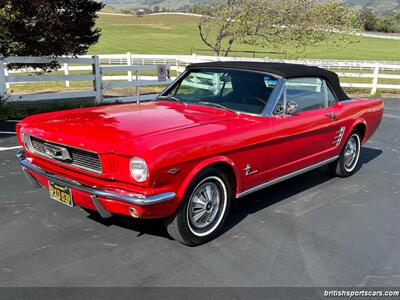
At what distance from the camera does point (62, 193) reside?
3980mm

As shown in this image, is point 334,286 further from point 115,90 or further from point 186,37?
point 186,37

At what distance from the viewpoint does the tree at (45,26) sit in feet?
34.0

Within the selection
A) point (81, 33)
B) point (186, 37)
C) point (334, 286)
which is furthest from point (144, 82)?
point (186, 37)

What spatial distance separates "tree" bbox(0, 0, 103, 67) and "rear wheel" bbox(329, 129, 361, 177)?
25.2 ft

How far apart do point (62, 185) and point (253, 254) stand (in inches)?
70.9

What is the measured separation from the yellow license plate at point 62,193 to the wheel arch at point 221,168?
3.21ft

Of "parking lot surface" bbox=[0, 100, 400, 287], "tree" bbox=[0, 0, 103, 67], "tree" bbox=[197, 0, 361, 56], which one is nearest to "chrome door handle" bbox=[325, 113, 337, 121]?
"parking lot surface" bbox=[0, 100, 400, 287]

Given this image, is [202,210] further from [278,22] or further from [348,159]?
[278,22]

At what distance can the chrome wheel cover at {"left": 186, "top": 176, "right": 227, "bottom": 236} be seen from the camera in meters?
4.03

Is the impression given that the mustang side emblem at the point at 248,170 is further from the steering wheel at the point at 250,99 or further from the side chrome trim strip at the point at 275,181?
the steering wheel at the point at 250,99

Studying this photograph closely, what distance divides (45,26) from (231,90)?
291 inches

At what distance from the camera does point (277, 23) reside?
1888cm

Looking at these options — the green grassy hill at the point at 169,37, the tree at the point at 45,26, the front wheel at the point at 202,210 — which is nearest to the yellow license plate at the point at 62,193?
the front wheel at the point at 202,210

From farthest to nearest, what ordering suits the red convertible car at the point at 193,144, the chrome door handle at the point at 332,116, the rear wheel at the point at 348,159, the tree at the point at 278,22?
the tree at the point at 278,22, the rear wheel at the point at 348,159, the chrome door handle at the point at 332,116, the red convertible car at the point at 193,144
